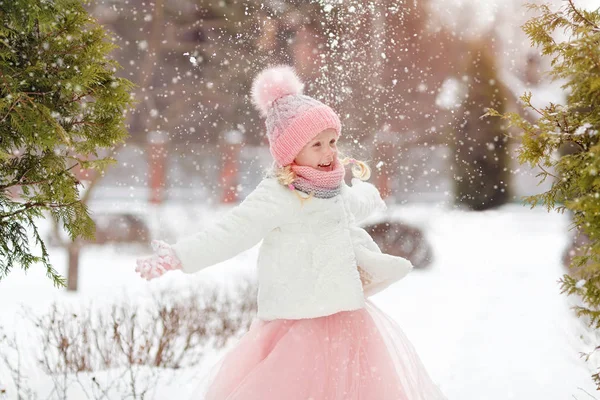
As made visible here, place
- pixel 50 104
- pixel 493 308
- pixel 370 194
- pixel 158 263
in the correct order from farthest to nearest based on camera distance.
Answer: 1. pixel 493 308
2. pixel 370 194
3. pixel 50 104
4. pixel 158 263

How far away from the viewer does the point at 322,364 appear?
93.0 inches

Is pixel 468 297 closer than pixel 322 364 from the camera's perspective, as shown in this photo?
No

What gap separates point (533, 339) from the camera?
19.8ft

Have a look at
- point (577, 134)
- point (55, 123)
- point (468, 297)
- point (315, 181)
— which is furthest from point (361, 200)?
point (468, 297)

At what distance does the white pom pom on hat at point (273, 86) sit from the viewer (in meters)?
2.57

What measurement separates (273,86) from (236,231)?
0.70 m

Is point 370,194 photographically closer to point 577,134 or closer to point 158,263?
point 577,134

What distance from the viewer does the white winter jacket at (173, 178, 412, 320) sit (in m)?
2.37

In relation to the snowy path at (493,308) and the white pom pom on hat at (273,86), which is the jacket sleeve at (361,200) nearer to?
the white pom pom on hat at (273,86)

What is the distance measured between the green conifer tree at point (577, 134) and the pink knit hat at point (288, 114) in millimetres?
804

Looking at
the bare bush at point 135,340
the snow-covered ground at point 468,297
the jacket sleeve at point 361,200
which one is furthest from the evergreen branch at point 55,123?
the snow-covered ground at point 468,297

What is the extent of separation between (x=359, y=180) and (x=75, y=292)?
5809 mm

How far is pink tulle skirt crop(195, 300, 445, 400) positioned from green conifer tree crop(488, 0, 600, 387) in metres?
0.76

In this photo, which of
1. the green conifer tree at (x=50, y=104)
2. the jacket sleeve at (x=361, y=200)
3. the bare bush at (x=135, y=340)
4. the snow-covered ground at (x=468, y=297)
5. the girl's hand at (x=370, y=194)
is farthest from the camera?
the snow-covered ground at (x=468, y=297)
